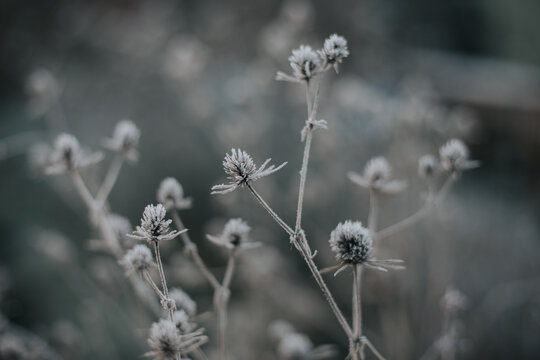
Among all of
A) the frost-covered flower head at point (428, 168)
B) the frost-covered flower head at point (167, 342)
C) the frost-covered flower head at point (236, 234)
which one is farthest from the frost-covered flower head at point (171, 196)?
the frost-covered flower head at point (428, 168)

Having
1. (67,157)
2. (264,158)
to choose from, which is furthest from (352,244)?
(264,158)

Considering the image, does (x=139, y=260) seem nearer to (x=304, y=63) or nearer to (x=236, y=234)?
(x=236, y=234)

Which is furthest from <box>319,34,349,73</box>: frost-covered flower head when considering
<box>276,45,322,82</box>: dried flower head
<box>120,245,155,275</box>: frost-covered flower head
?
<box>120,245,155,275</box>: frost-covered flower head

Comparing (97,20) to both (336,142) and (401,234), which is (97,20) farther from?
(401,234)

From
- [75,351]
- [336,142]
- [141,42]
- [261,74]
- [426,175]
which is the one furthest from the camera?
[141,42]

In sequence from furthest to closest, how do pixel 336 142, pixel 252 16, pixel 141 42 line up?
pixel 252 16
pixel 141 42
pixel 336 142

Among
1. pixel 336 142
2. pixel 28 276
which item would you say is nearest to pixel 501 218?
pixel 336 142
